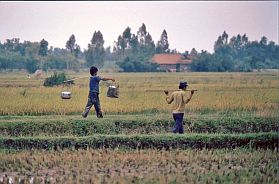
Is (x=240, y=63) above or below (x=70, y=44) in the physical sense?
below

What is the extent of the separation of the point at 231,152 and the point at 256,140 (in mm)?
873

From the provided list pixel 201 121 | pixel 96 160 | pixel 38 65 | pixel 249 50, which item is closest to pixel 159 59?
pixel 249 50

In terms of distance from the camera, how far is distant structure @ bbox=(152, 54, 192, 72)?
171ft

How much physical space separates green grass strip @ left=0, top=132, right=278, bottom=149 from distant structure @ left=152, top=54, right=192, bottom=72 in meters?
42.3

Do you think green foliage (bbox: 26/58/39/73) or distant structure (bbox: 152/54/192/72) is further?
distant structure (bbox: 152/54/192/72)

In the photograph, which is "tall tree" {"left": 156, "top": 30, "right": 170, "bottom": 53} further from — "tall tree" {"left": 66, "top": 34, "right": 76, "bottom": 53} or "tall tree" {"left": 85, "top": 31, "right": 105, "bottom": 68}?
"tall tree" {"left": 66, "top": 34, "right": 76, "bottom": 53}

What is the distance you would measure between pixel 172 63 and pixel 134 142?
4402 centimetres

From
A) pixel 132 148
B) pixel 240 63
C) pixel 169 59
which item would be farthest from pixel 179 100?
pixel 169 59

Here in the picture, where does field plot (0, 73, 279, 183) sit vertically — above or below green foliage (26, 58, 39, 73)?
below

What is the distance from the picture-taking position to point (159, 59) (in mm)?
52125

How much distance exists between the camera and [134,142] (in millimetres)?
9102

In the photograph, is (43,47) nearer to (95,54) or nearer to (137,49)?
(95,54)

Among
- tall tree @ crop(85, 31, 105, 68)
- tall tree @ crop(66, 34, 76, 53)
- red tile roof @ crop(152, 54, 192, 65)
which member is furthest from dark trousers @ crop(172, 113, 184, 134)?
red tile roof @ crop(152, 54, 192, 65)

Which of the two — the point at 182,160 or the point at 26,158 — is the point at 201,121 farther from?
the point at 26,158
